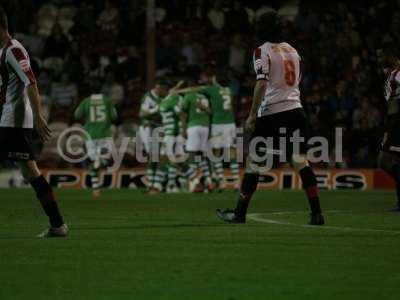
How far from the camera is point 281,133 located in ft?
47.1

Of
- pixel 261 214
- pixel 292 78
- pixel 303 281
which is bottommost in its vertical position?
pixel 261 214

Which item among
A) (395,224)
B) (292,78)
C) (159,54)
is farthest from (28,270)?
(159,54)

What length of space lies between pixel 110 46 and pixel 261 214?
1575cm

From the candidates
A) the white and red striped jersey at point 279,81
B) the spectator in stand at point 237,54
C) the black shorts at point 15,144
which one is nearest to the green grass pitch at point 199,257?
the black shorts at point 15,144

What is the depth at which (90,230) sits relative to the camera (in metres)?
14.3

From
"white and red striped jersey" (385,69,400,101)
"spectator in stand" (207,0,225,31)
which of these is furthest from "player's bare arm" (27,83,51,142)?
"spectator in stand" (207,0,225,31)

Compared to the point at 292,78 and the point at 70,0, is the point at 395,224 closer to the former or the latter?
the point at 292,78

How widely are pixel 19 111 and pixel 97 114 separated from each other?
13.1 metres

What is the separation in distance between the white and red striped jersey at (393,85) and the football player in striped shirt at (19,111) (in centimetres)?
686

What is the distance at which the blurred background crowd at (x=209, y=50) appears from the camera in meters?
29.1

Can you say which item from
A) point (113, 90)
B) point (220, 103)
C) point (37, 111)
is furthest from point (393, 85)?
point (113, 90)

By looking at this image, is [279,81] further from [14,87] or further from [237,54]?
[237,54]

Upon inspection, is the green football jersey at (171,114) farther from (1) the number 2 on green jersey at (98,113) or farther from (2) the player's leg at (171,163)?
(1) the number 2 on green jersey at (98,113)

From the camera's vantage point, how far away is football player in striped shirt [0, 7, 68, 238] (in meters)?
12.5
